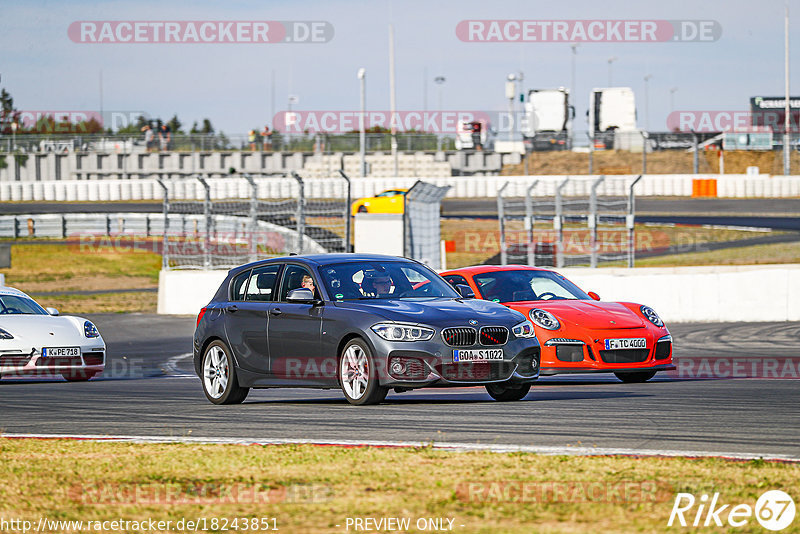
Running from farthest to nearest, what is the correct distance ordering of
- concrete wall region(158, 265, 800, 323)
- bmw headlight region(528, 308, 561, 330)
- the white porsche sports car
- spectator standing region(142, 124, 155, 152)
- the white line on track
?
spectator standing region(142, 124, 155, 152) → concrete wall region(158, 265, 800, 323) → the white porsche sports car → bmw headlight region(528, 308, 561, 330) → the white line on track

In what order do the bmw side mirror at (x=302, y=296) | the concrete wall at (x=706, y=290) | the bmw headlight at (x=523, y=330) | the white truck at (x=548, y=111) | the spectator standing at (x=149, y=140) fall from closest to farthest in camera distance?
the bmw headlight at (x=523, y=330) < the bmw side mirror at (x=302, y=296) < the concrete wall at (x=706, y=290) < the spectator standing at (x=149, y=140) < the white truck at (x=548, y=111)

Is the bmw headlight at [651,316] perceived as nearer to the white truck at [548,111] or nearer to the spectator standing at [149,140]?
the spectator standing at [149,140]

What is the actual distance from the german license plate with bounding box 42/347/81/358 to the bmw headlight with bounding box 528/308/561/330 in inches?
219

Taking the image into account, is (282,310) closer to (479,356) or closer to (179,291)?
(479,356)

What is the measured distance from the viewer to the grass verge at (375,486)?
4.95m

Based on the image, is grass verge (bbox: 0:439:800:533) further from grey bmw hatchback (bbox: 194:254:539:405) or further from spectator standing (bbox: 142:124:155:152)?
spectator standing (bbox: 142:124:155:152)

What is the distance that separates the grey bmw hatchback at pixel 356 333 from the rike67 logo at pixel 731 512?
439 centimetres

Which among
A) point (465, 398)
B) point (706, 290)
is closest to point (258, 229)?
point (706, 290)

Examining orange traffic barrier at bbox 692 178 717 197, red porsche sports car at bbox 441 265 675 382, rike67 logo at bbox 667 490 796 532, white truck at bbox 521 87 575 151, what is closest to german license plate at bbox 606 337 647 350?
red porsche sports car at bbox 441 265 675 382

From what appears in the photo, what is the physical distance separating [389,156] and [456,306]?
129 feet

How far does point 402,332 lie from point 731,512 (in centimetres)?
478

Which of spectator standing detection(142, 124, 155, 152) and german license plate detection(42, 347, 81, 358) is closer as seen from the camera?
german license plate detection(42, 347, 81, 358)

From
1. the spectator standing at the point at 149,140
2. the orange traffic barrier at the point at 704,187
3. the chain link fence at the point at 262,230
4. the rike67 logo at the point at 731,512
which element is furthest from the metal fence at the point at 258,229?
Result: the spectator standing at the point at 149,140

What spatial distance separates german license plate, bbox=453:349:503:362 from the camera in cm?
947
